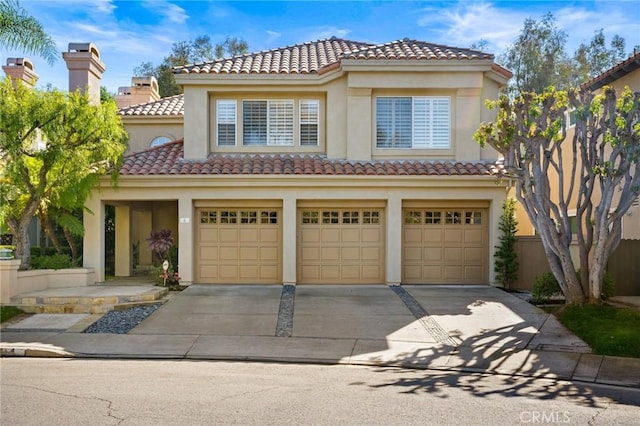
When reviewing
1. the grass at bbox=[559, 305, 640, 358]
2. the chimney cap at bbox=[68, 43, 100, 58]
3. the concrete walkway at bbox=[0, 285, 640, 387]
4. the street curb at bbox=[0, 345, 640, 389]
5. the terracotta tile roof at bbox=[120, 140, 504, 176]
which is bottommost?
A: the street curb at bbox=[0, 345, 640, 389]

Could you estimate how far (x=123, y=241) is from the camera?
59.1 ft

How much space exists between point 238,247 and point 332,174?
3523 mm

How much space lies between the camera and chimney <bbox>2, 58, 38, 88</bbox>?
2069 centimetres

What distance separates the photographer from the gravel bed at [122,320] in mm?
10944

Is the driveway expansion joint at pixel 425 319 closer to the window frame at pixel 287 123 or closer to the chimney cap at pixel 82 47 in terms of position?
the window frame at pixel 287 123

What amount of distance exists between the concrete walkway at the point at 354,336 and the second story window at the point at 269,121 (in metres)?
5.44

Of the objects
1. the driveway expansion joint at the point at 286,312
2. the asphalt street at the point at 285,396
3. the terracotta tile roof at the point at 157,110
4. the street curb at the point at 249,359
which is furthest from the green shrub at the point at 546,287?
the terracotta tile roof at the point at 157,110

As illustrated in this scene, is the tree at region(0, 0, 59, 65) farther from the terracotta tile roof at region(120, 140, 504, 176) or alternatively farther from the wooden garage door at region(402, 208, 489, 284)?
the wooden garage door at region(402, 208, 489, 284)

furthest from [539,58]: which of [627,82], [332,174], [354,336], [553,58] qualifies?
[354,336]

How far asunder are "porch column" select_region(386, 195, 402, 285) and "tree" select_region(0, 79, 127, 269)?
777 cm

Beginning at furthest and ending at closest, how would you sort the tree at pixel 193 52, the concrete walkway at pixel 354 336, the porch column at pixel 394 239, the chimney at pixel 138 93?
the tree at pixel 193 52, the chimney at pixel 138 93, the porch column at pixel 394 239, the concrete walkway at pixel 354 336

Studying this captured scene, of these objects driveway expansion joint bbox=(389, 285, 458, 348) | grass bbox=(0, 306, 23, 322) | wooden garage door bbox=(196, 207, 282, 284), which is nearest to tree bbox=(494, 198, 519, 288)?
driveway expansion joint bbox=(389, 285, 458, 348)

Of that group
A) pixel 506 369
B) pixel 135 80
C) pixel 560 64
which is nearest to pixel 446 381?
pixel 506 369

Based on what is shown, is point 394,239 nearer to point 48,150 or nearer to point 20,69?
point 48,150
